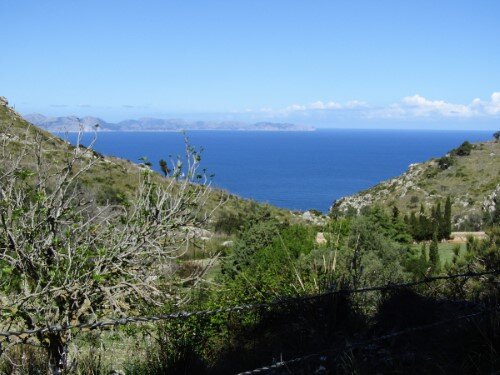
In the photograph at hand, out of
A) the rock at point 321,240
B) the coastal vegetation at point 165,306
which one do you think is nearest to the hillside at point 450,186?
the rock at point 321,240

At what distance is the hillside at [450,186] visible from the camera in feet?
141

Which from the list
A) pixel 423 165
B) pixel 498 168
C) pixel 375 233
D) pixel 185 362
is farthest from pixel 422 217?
pixel 423 165

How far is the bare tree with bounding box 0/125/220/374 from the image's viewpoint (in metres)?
4.82

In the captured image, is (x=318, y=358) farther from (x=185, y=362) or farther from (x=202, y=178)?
(x=202, y=178)

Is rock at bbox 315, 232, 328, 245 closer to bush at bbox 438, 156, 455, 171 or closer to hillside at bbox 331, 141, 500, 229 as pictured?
hillside at bbox 331, 141, 500, 229

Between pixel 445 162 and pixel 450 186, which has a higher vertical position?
pixel 445 162

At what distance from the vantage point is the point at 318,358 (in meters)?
5.02

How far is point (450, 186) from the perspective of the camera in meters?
49.9

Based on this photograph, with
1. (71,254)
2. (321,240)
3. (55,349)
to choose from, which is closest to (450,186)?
(321,240)

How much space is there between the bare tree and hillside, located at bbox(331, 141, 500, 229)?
1334 inches

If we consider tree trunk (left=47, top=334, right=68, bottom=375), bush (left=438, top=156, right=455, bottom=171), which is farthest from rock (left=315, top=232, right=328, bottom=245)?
bush (left=438, top=156, right=455, bottom=171)

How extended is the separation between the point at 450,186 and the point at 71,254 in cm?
4906

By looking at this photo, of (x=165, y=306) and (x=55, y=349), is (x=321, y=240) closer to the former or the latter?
(x=165, y=306)

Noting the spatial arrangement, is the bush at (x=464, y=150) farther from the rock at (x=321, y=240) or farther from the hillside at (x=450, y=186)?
the rock at (x=321, y=240)
